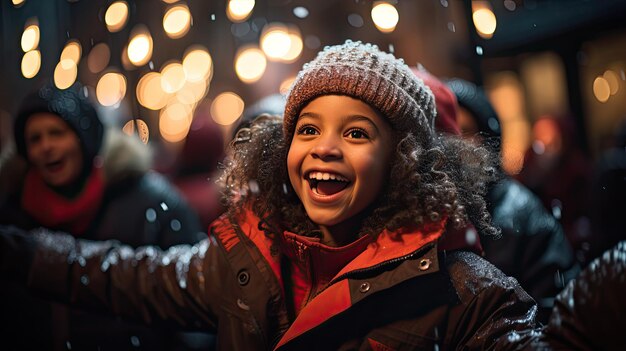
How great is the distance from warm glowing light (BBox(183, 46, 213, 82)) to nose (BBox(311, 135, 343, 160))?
255 inches

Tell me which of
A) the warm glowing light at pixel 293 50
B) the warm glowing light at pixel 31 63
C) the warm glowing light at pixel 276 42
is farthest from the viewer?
the warm glowing light at pixel 293 50

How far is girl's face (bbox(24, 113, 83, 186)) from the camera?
3.30 m

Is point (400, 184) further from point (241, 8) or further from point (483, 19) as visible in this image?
point (483, 19)

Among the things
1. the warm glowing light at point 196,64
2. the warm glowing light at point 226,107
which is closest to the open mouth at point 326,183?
the warm glowing light at point 196,64

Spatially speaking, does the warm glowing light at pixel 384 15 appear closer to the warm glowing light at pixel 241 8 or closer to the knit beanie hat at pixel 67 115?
the warm glowing light at pixel 241 8

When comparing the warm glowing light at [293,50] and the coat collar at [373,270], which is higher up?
the warm glowing light at [293,50]

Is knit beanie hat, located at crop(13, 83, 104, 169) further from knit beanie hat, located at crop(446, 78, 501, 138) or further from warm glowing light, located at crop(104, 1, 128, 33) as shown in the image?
knit beanie hat, located at crop(446, 78, 501, 138)

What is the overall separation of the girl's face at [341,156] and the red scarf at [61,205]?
1744mm

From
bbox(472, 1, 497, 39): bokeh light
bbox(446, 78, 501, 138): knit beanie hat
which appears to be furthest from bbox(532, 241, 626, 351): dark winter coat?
bbox(472, 1, 497, 39): bokeh light

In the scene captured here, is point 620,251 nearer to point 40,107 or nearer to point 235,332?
point 235,332

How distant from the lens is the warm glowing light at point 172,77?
8.30m

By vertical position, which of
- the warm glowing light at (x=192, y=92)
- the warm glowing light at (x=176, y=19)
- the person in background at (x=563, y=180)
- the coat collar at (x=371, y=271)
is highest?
the warm glowing light at (x=176, y=19)

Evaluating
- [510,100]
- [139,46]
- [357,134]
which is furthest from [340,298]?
[510,100]

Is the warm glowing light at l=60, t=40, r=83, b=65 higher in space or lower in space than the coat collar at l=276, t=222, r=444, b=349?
higher
